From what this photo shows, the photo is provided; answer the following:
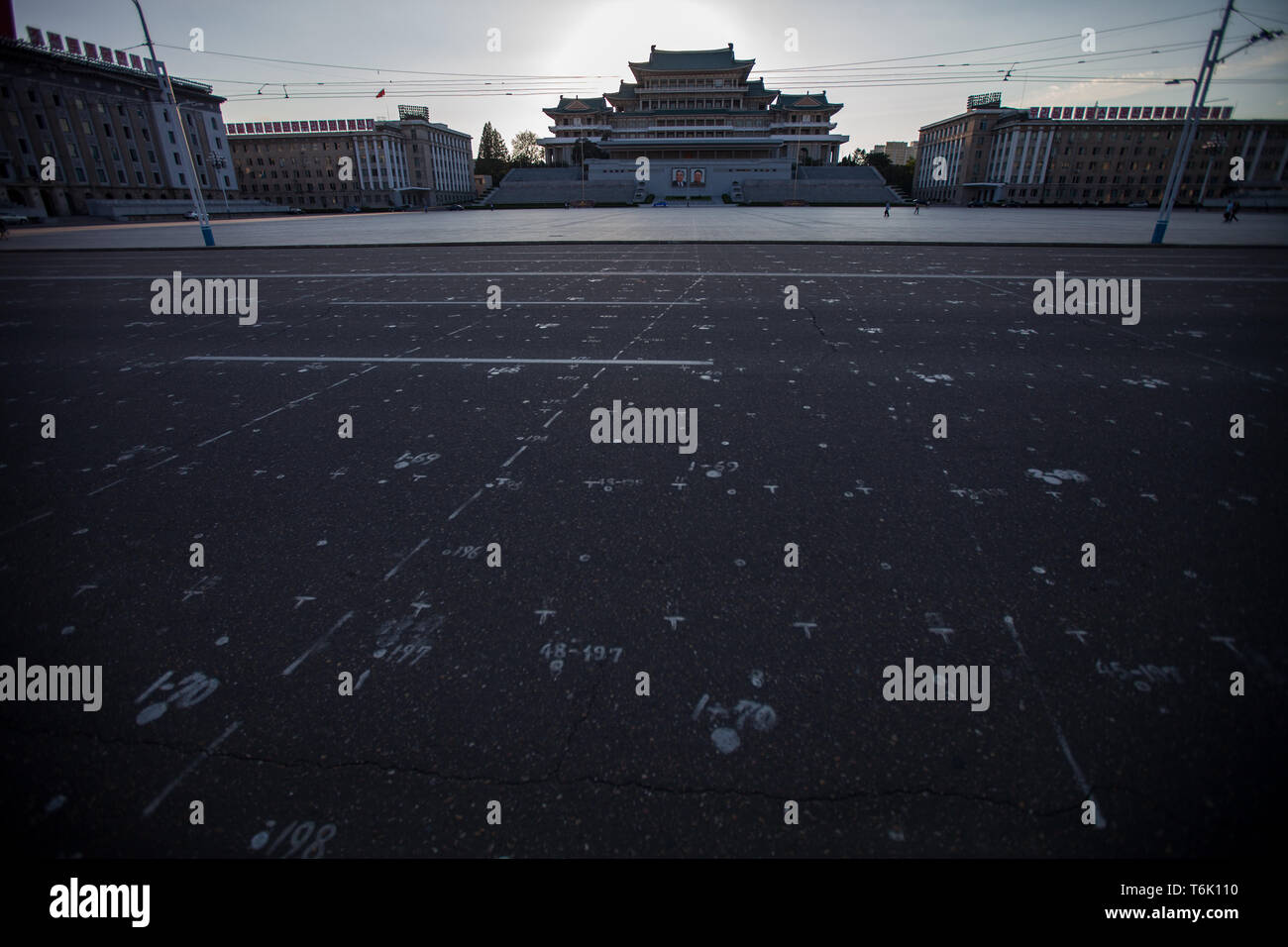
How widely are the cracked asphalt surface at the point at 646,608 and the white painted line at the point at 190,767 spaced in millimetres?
11

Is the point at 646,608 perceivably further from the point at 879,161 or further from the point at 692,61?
the point at 879,161

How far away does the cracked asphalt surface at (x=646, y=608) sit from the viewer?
1.83 metres

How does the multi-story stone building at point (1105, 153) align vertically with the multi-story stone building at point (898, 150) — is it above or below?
below

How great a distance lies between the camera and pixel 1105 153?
9169 cm

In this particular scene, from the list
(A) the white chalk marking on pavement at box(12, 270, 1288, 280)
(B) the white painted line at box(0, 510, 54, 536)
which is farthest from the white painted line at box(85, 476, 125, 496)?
(A) the white chalk marking on pavement at box(12, 270, 1288, 280)

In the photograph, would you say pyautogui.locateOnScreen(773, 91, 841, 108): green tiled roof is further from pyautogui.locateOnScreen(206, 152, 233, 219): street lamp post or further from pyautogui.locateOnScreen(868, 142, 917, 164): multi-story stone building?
pyautogui.locateOnScreen(868, 142, 917, 164): multi-story stone building

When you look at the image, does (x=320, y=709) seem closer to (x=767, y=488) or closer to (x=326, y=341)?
(x=767, y=488)

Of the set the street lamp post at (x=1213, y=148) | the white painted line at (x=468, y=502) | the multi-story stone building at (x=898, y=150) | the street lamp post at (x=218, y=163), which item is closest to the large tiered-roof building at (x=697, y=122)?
the street lamp post at (x=218, y=163)

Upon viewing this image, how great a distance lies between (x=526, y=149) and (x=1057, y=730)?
16571cm

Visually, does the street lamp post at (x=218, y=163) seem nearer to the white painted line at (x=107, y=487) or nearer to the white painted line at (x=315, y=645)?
the white painted line at (x=107, y=487)

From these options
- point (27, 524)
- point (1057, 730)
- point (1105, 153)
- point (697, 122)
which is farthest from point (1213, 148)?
point (27, 524)

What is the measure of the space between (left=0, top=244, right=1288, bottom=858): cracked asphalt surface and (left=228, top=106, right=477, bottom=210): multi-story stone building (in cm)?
11187

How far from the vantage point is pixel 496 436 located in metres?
4.70
